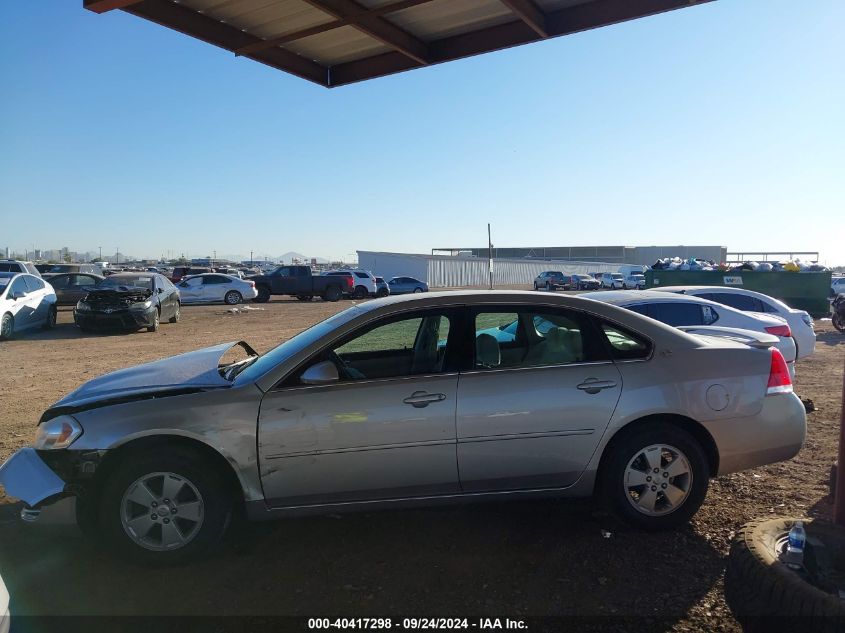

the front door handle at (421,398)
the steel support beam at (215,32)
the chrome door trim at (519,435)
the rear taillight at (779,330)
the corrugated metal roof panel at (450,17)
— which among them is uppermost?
the corrugated metal roof panel at (450,17)

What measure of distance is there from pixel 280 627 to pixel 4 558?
2026 millimetres

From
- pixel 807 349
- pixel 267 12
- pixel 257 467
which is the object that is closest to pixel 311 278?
pixel 807 349

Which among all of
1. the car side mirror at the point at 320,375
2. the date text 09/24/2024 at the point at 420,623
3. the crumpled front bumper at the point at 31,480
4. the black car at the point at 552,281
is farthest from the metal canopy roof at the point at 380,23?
the black car at the point at 552,281

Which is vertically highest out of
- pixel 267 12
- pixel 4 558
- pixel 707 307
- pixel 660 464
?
pixel 267 12

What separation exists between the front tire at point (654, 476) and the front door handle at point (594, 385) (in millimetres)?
314

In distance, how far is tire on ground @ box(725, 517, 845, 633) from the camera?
2326mm

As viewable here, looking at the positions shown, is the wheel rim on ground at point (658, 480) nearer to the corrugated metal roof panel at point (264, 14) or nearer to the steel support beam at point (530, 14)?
the steel support beam at point (530, 14)

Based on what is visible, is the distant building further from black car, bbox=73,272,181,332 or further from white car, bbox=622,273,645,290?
black car, bbox=73,272,181,332

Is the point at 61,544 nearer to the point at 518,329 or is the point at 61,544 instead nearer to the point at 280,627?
the point at 280,627

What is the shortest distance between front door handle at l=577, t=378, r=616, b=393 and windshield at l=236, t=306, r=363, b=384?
59.8 inches

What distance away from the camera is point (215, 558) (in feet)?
12.2

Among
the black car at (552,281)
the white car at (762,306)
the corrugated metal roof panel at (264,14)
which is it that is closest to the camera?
the corrugated metal roof panel at (264,14)

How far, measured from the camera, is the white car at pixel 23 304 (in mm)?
13852

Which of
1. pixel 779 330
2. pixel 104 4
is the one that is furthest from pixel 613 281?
pixel 104 4
